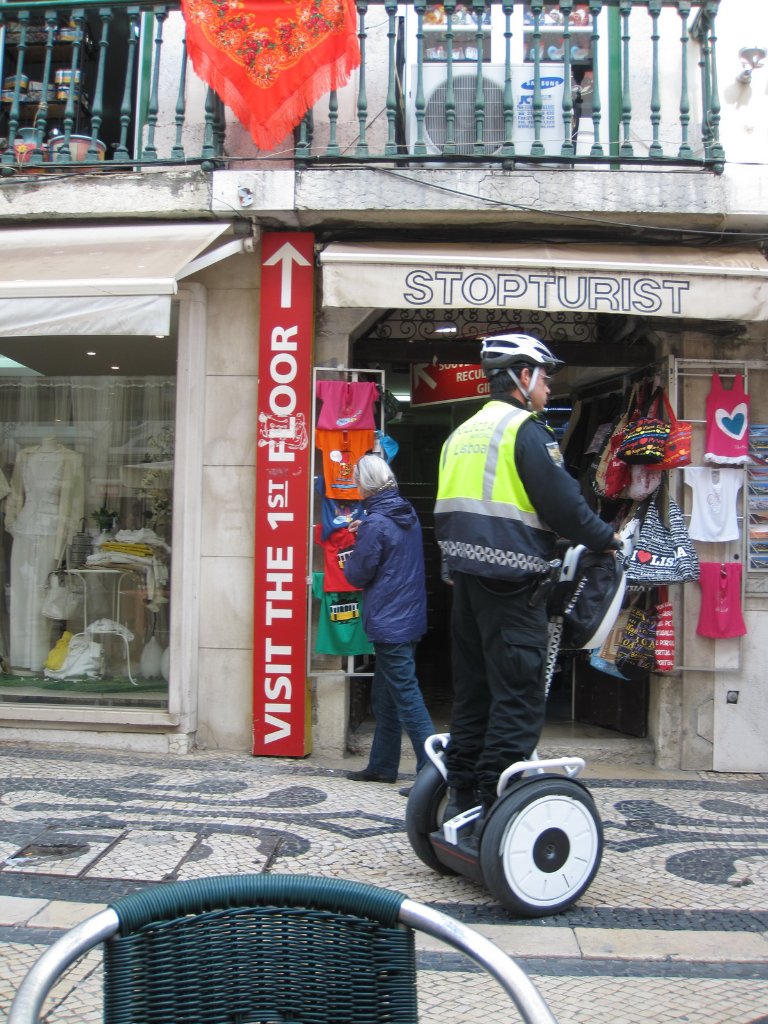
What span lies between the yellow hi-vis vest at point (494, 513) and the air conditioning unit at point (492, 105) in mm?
3654

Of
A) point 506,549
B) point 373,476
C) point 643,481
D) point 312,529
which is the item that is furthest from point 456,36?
point 506,549

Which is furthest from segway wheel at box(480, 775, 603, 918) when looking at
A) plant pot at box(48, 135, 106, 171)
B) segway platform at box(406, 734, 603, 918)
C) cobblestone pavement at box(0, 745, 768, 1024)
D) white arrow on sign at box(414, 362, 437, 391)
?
plant pot at box(48, 135, 106, 171)

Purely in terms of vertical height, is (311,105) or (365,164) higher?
(311,105)

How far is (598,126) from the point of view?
6480mm

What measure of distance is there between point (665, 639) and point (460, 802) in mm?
2859

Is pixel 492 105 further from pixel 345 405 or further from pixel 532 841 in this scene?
pixel 532 841

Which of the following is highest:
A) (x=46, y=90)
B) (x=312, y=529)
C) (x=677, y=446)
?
(x=46, y=90)

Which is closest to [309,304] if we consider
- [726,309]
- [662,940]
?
[726,309]

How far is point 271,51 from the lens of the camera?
6.37 meters

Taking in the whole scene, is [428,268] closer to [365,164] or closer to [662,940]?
[365,164]

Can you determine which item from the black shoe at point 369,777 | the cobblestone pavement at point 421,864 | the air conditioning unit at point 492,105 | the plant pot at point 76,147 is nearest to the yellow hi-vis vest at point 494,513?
the cobblestone pavement at point 421,864

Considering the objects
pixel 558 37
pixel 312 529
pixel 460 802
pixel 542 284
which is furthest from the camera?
pixel 558 37

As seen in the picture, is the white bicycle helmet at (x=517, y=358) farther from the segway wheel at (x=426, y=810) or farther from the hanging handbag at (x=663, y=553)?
the hanging handbag at (x=663, y=553)

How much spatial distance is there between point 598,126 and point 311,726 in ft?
14.3
